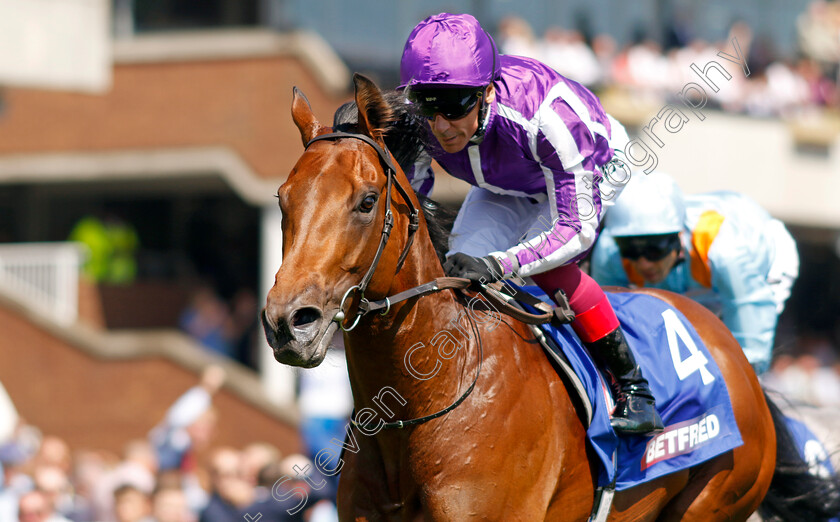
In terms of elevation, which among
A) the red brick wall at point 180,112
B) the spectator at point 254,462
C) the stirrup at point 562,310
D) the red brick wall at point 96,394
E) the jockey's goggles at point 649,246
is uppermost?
the stirrup at point 562,310

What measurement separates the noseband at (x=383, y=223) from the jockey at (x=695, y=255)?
73.5 inches

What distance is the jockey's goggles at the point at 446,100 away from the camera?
3.47 metres

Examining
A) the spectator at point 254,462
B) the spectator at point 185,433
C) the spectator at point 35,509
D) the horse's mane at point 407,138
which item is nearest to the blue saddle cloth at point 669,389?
the horse's mane at point 407,138

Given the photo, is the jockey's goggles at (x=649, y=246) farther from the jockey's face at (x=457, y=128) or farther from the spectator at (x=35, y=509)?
the spectator at (x=35, y=509)

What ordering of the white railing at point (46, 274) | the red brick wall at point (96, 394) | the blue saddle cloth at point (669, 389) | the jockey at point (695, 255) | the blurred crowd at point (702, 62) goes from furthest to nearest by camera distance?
the blurred crowd at point (702, 62) < the white railing at point (46, 274) < the red brick wall at point (96, 394) < the jockey at point (695, 255) < the blue saddle cloth at point (669, 389)

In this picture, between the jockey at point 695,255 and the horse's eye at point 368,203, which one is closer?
the horse's eye at point 368,203

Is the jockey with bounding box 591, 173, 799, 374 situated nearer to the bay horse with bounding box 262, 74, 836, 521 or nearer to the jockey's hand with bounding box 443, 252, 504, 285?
the bay horse with bounding box 262, 74, 836, 521

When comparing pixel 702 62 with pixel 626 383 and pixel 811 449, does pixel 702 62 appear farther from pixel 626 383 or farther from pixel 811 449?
pixel 626 383

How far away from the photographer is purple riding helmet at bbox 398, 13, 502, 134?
3.45 metres

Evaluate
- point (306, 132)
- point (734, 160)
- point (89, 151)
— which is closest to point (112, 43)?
point (89, 151)

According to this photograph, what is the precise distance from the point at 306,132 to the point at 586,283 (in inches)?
46.3


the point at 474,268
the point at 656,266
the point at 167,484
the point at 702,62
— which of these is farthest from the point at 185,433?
the point at 702,62

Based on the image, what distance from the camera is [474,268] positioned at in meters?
3.53

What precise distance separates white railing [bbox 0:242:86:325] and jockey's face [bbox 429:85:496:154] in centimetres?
884
